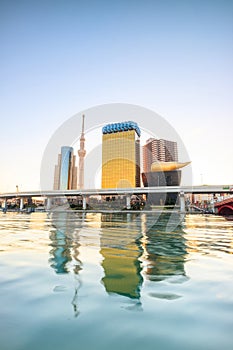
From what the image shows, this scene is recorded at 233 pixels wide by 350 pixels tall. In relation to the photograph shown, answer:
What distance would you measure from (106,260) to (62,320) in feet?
14.0

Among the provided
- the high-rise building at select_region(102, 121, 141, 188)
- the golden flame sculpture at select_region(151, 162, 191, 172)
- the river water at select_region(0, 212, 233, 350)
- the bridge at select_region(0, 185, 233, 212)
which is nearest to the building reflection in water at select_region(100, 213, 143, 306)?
the river water at select_region(0, 212, 233, 350)

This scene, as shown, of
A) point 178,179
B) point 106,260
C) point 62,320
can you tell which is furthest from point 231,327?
point 178,179

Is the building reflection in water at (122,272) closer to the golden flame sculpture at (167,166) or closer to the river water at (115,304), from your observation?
the river water at (115,304)

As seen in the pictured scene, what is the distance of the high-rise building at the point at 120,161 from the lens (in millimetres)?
131250

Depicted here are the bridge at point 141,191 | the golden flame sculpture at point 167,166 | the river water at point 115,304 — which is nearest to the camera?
the river water at point 115,304

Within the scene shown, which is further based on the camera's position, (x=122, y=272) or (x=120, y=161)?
(x=120, y=161)

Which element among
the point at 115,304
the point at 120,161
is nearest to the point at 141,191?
the point at 120,161

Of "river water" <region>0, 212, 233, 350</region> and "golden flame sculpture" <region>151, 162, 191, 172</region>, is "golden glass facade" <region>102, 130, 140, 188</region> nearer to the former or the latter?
"golden flame sculpture" <region>151, 162, 191, 172</region>

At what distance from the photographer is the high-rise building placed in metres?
131

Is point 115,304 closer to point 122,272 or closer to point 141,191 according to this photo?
point 122,272

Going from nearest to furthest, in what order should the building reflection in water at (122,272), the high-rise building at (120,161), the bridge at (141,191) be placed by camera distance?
1. the building reflection in water at (122,272)
2. the bridge at (141,191)
3. the high-rise building at (120,161)

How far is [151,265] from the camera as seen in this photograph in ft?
23.3

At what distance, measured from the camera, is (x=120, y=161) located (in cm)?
13600

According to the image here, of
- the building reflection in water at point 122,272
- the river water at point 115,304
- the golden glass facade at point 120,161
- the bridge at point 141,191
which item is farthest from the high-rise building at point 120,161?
the river water at point 115,304
